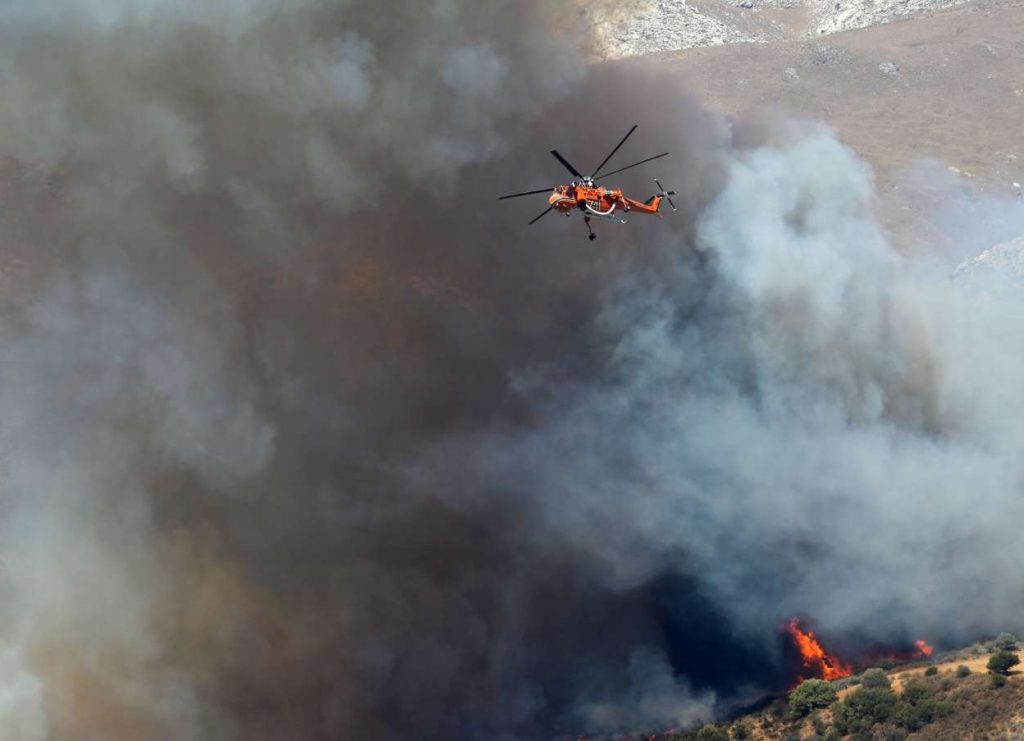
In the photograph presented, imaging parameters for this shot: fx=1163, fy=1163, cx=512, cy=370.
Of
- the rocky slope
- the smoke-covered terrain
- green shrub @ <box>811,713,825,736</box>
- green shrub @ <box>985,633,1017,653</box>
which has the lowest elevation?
green shrub @ <box>811,713,825,736</box>

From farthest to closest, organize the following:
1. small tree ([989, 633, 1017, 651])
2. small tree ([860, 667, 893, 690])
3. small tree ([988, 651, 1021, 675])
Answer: small tree ([989, 633, 1017, 651]), small tree ([860, 667, 893, 690]), small tree ([988, 651, 1021, 675])

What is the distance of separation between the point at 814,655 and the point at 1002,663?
31.1 ft

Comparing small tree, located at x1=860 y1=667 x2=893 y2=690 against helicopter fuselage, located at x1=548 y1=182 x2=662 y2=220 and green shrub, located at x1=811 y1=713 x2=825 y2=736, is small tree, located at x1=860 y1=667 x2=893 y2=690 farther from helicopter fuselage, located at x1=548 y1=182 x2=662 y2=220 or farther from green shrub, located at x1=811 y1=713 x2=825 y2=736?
helicopter fuselage, located at x1=548 y1=182 x2=662 y2=220

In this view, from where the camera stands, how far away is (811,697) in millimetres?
54719

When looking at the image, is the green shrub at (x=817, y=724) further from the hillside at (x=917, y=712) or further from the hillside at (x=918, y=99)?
the hillside at (x=918, y=99)

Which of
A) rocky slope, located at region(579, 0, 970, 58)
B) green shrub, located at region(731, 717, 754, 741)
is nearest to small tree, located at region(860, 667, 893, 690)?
green shrub, located at region(731, 717, 754, 741)

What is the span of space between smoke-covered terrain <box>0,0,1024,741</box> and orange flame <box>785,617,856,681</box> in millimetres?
1032

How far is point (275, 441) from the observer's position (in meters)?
53.4

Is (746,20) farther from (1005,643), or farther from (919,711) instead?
(919,711)

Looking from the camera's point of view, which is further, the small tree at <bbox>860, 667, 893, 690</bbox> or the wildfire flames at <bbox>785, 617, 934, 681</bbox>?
the wildfire flames at <bbox>785, 617, 934, 681</bbox>

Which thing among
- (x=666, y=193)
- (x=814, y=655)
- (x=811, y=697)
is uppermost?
(x=666, y=193)

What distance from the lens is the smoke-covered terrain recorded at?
168 feet

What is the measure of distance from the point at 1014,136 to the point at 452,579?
99305 mm

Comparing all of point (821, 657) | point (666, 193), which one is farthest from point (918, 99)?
point (821, 657)
